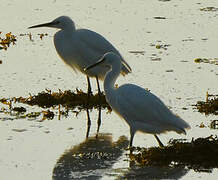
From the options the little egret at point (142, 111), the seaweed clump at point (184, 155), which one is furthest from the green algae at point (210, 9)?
the seaweed clump at point (184, 155)

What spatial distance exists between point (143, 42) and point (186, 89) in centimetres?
441

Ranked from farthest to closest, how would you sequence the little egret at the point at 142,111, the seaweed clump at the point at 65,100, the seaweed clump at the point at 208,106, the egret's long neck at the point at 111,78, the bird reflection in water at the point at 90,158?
1. the seaweed clump at the point at 65,100
2. the seaweed clump at the point at 208,106
3. the egret's long neck at the point at 111,78
4. the little egret at the point at 142,111
5. the bird reflection in water at the point at 90,158

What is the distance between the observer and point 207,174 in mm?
8781

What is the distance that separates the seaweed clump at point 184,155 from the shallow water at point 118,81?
0.55ft

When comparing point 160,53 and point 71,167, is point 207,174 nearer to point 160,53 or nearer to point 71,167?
point 71,167

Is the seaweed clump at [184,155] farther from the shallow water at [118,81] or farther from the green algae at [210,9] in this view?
the green algae at [210,9]

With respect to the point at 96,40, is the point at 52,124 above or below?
below

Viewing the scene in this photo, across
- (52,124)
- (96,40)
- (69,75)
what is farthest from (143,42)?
(52,124)

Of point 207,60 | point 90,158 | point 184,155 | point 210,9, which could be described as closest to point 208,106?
point 184,155

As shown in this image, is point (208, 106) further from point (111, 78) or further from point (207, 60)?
point (207, 60)

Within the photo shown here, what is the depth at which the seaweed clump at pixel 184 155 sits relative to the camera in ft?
30.0

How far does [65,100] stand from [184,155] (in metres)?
3.60

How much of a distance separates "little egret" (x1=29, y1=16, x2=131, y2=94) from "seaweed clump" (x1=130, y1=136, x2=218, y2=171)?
335cm

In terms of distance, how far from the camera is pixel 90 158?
963 cm
